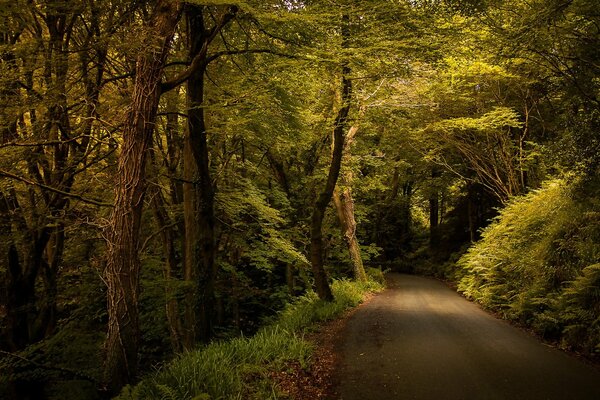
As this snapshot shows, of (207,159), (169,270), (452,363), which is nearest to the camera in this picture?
(452,363)

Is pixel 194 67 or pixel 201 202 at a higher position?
pixel 194 67

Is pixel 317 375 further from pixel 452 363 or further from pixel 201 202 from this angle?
pixel 201 202

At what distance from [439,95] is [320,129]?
6.11 m

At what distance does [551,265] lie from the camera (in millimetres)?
10031

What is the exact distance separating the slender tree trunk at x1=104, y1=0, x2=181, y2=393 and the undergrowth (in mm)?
7891

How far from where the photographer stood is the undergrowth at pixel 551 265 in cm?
787

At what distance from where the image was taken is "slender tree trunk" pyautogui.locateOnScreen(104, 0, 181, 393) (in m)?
5.24

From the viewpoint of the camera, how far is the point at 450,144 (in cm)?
1919

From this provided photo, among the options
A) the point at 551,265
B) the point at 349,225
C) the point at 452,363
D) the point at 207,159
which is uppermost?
the point at 207,159

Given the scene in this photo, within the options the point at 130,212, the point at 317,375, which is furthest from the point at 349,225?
the point at 130,212

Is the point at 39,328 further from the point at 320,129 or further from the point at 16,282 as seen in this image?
the point at 320,129

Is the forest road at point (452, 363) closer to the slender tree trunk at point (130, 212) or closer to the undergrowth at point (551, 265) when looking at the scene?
the undergrowth at point (551, 265)

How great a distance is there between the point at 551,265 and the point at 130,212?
10.0 meters

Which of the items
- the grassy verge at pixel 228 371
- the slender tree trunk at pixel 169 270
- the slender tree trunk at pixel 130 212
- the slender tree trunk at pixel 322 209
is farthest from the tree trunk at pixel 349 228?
the slender tree trunk at pixel 130 212
